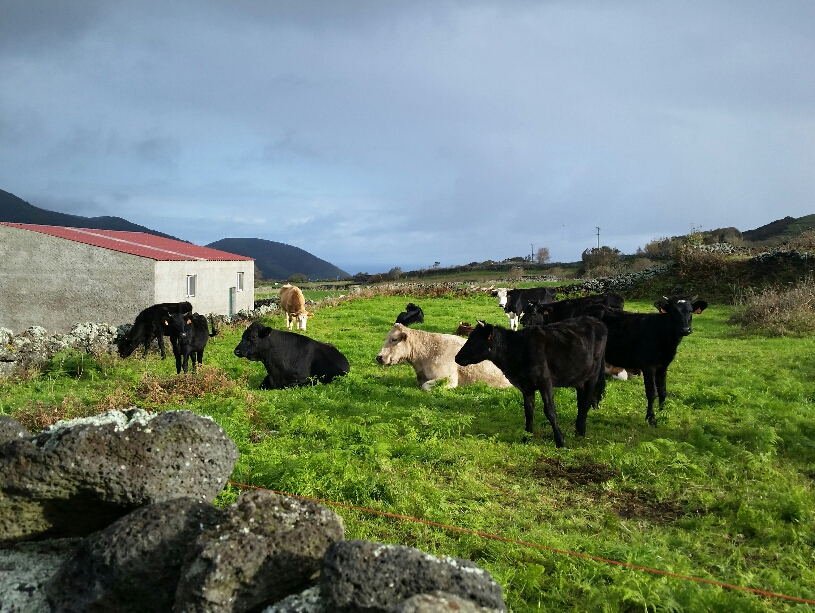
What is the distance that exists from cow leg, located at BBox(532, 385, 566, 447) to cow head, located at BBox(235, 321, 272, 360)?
765 cm

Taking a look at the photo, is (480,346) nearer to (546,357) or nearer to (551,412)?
(546,357)

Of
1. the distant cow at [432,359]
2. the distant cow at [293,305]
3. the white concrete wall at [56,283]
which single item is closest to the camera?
the distant cow at [432,359]

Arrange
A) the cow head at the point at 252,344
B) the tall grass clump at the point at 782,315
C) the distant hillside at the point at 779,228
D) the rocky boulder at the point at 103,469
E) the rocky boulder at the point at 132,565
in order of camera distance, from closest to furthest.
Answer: the rocky boulder at the point at 132,565, the rocky boulder at the point at 103,469, the cow head at the point at 252,344, the tall grass clump at the point at 782,315, the distant hillside at the point at 779,228

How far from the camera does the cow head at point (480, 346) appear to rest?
10.2 meters

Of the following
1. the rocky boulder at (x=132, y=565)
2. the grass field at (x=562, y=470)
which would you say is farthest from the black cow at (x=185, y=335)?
the rocky boulder at (x=132, y=565)

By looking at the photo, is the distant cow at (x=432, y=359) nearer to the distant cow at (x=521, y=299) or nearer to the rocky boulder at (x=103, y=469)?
the rocky boulder at (x=103, y=469)

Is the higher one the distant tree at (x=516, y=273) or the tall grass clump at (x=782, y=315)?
the distant tree at (x=516, y=273)

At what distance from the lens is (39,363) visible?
1806 cm

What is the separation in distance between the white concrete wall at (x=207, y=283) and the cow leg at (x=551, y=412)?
2491cm

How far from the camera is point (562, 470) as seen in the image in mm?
8031

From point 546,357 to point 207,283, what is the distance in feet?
94.4

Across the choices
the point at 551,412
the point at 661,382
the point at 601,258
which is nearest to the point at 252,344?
the point at 551,412

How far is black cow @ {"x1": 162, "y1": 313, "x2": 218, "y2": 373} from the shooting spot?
16312mm

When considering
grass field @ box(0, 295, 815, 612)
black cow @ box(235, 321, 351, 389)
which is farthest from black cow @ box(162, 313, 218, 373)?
black cow @ box(235, 321, 351, 389)
